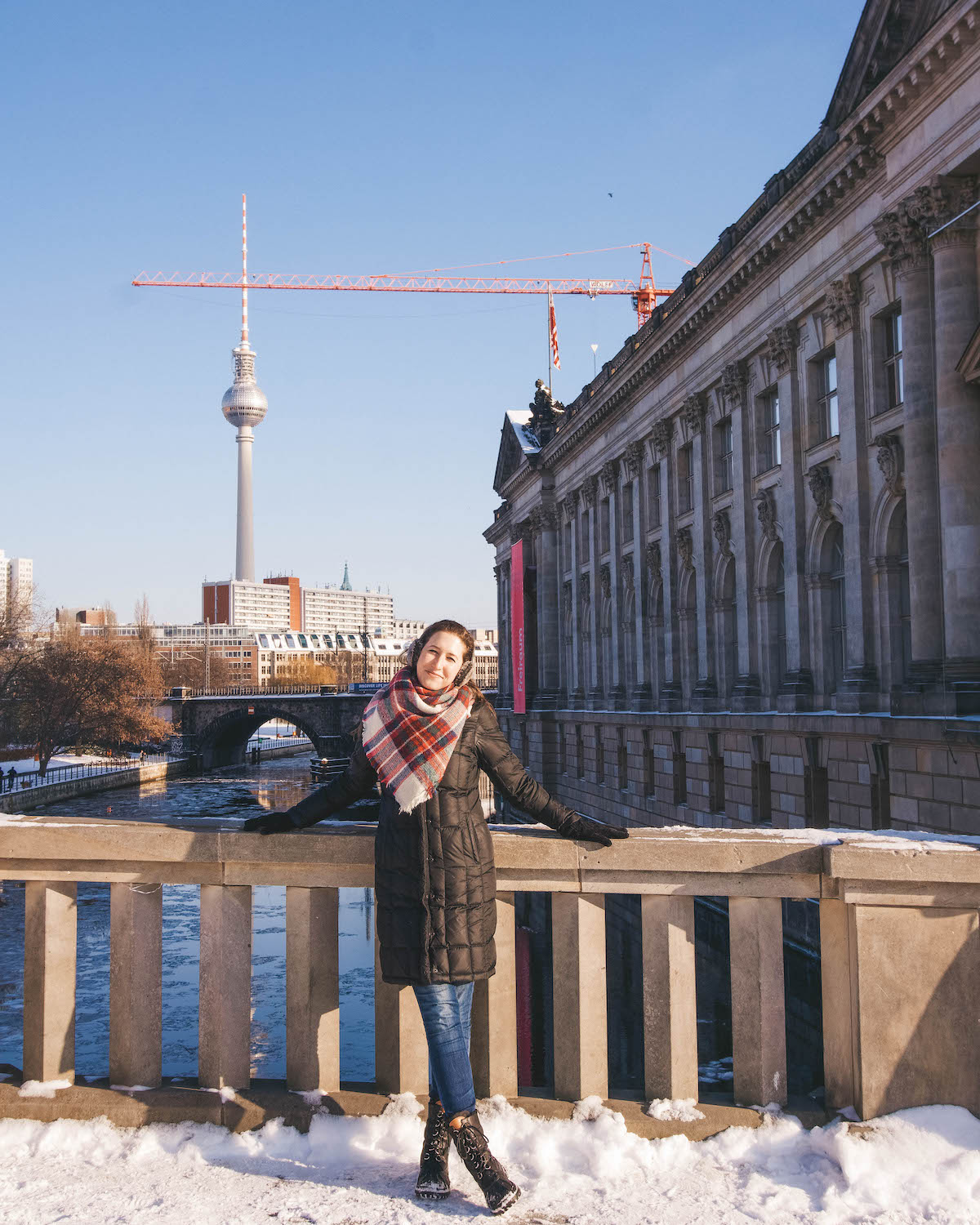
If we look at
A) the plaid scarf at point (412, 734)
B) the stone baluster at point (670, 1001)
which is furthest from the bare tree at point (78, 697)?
the stone baluster at point (670, 1001)

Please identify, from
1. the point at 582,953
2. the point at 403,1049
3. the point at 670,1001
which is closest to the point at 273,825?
the point at 403,1049

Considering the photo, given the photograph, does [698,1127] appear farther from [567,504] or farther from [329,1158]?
[567,504]

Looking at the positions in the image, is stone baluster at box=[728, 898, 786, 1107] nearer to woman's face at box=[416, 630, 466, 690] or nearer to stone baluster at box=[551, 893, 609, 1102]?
stone baluster at box=[551, 893, 609, 1102]

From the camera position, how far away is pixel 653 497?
44219mm

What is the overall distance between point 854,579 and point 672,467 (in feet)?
52.0

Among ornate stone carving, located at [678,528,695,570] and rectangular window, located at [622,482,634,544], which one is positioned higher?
rectangular window, located at [622,482,634,544]

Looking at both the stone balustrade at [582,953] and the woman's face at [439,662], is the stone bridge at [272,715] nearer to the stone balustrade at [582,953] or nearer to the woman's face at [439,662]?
the stone balustrade at [582,953]

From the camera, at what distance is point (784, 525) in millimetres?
30328

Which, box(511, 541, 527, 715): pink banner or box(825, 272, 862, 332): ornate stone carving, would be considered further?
box(511, 541, 527, 715): pink banner

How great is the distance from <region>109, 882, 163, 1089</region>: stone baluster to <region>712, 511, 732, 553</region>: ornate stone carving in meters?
30.8

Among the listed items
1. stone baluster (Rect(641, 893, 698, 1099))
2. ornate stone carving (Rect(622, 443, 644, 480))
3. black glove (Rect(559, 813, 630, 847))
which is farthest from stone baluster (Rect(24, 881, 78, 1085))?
ornate stone carving (Rect(622, 443, 644, 480))

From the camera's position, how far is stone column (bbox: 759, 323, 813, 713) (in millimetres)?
28938

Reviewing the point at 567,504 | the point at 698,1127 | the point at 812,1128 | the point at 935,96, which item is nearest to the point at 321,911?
the point at 698,1127

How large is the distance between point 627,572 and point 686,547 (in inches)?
330
